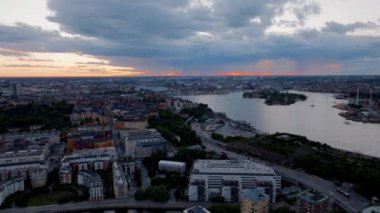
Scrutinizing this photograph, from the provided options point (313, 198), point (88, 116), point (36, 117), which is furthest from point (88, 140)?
point (313, 198)

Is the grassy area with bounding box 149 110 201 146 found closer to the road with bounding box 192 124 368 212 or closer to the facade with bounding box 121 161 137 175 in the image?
the road with bounding box 192 124 368 212

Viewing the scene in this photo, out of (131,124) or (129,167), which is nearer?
(129,167)

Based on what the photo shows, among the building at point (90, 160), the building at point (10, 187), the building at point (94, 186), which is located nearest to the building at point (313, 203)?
the building at point (94, 186)

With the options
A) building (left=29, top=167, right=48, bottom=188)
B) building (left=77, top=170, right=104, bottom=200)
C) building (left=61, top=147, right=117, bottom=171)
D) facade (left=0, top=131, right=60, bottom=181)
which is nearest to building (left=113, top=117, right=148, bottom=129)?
facade (left=0, top=131, right=60, bottom=181)

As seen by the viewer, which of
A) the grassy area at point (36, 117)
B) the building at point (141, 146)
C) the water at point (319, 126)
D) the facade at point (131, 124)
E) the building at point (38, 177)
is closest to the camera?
the building at point (38, 177)

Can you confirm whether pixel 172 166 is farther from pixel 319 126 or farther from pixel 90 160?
pixel 319 126

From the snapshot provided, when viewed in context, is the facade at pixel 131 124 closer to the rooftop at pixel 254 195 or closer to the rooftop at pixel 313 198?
the rooftop at pixel 254 195

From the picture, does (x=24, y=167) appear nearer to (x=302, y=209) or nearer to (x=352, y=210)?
(x=302, y=209)
